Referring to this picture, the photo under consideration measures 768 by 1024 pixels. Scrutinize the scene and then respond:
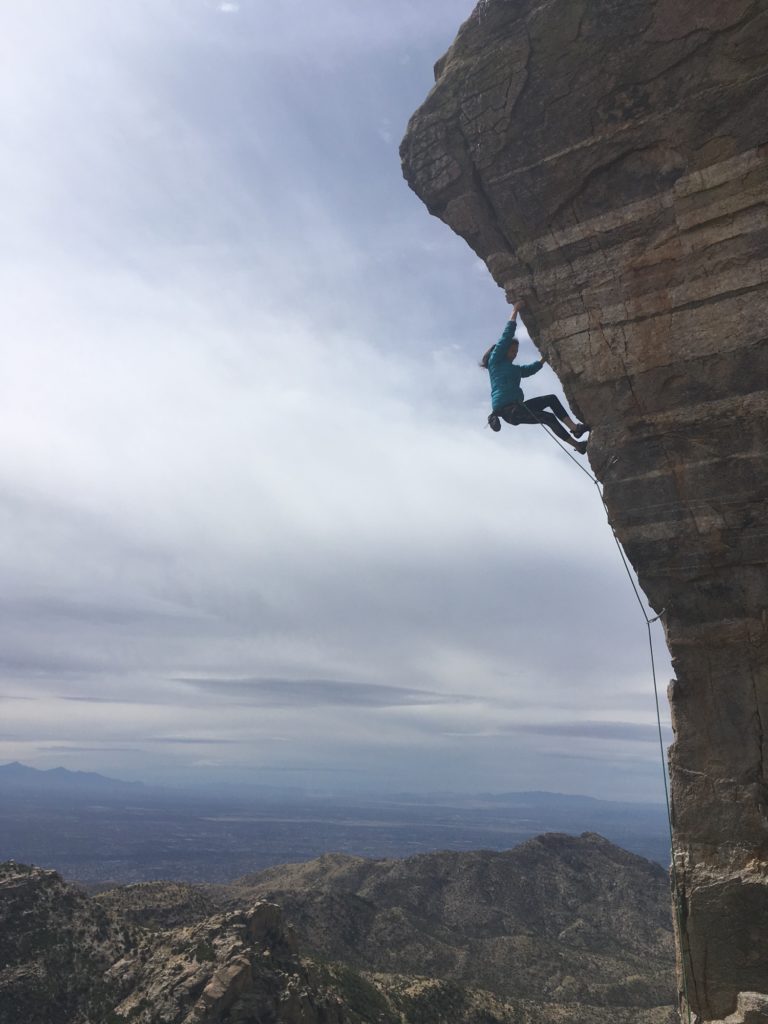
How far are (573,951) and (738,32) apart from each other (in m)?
58.4

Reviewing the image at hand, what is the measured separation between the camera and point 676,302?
1176 cm

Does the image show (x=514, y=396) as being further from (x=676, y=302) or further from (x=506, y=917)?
(x=506, y=917)

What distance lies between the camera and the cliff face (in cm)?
1096

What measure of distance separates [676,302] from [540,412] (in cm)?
319

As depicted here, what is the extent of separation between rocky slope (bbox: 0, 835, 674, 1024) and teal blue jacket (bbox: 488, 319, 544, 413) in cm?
2351

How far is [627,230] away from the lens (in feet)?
39.7

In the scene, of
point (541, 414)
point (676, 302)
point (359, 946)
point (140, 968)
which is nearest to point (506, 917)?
point (359, 946)

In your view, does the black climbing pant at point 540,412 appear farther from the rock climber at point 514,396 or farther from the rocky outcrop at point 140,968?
the rocky outcrop at point 140,968

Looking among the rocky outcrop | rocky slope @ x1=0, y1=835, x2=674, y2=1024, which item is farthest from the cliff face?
rocky slope @ x1=0, y1=835, x2=674, y2=1024

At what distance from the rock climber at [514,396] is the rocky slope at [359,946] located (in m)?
23.4

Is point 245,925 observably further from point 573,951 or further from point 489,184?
point 573,951

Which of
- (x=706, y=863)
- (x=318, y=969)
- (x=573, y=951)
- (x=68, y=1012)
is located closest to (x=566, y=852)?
(x=573, y=951)

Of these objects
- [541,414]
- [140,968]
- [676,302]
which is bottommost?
[140,968]

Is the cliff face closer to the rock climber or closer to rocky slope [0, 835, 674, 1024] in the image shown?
the rock climber
